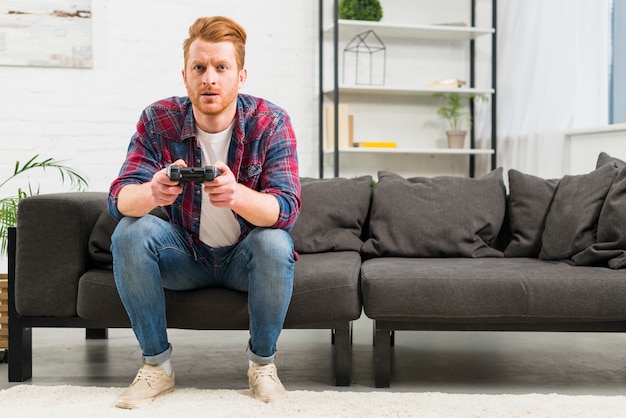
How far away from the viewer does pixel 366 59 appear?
16.1 ft

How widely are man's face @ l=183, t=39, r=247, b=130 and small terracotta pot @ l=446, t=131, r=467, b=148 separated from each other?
107 inches

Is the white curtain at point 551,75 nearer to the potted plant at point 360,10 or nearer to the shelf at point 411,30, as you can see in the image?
the shelf at point 411,30

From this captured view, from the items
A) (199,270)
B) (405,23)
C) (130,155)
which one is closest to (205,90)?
(130,155)

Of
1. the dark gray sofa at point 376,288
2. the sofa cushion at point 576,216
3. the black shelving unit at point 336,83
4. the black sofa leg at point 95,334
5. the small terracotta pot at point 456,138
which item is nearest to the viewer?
the dark gray sofa at point 376,288

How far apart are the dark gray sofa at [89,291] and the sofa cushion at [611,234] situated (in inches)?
30.7

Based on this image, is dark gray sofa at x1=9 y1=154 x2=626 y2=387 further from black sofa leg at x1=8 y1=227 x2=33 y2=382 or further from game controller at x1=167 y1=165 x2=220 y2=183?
game controller at x1=167 y1=165 x2=220 y2=183

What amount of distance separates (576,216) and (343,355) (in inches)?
39.4

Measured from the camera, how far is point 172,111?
2.39 meters

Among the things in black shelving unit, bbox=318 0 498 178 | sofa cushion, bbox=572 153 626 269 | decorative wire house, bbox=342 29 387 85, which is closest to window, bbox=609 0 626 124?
black shelving unit, bbox=318 0 498 178

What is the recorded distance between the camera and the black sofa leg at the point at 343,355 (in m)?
2.51

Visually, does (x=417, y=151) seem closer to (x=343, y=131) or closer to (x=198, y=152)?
(x=343, y=131)

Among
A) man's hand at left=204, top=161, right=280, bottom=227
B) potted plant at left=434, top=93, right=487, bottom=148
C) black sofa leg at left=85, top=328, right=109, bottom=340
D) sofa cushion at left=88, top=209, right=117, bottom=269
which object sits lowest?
black sofa leg at left=85, top=328, right=109, bottom=340

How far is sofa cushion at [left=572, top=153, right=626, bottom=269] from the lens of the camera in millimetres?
2635

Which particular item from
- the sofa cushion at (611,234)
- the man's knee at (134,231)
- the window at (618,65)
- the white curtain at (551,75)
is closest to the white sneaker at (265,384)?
the man's knee at (134,231)
